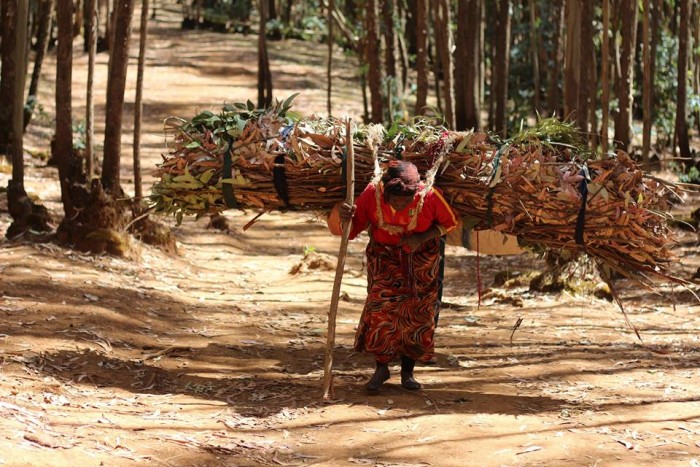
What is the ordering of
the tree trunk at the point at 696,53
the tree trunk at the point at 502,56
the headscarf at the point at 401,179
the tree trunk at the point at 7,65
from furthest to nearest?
the tree trunk at the point at 696,53 → the tree trunk at the point at 502,56 → the tree trunk at the point at 7,65 → the headscarf at the point at 401,179

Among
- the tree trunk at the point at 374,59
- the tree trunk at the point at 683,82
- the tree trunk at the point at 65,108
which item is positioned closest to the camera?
the tree trunk at the point at 65,108

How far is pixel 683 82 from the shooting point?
1568 cm

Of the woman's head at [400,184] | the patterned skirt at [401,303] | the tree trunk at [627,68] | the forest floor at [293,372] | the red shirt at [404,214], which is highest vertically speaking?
the tree trunk at [627,68]

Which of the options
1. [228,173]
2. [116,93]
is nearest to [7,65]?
[116,93]

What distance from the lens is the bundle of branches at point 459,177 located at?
5.85m

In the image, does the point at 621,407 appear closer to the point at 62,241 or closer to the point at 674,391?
the point at 674,391

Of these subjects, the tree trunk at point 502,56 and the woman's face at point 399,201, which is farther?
the tree trunk at point 502,56

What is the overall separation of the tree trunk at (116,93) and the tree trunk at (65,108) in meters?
0.45

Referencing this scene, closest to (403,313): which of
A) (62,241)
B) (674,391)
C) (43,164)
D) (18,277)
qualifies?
(674,391)

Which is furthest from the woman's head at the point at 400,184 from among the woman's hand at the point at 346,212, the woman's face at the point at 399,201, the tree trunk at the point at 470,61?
the tree trunk at the point at 470,61

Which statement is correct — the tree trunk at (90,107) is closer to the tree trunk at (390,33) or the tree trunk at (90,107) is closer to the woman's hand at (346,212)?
the woman's hand at (346,212)

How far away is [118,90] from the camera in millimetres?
9602

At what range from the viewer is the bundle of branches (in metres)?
5.85

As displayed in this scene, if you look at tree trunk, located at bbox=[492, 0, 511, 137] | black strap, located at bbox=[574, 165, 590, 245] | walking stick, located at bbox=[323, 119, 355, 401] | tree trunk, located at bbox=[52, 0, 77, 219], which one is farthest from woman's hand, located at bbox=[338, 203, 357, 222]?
tree trunk, located at bbox=[492, 0, 511, 137]
